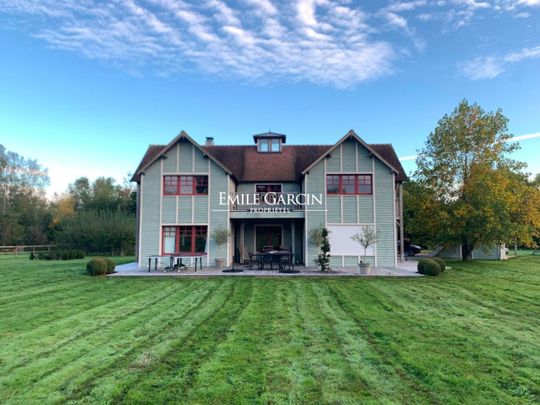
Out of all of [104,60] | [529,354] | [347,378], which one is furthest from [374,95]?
[347,378]

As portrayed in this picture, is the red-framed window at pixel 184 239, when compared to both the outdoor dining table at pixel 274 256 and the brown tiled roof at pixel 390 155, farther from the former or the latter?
the brown tiled roof at pixel 390 155

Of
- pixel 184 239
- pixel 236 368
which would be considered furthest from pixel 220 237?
pixel 236 368

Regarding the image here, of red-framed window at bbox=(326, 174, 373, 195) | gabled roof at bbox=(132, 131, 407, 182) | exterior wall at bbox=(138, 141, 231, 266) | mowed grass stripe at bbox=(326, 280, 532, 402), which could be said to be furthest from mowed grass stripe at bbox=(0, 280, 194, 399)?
red-framed window at bbox=(326, 174, 373, 195)

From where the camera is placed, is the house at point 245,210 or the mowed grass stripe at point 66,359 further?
the house at point 245,210

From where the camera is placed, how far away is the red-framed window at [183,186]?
17.7 metres

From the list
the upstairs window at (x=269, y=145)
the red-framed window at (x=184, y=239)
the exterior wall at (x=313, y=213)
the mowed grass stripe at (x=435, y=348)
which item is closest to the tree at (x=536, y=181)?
the exterior wall at (x=313, y=213)

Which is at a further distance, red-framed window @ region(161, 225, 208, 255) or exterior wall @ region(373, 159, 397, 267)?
exterior wall @ region(373, 159, 397, 267)

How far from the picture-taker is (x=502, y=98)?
20.8 m

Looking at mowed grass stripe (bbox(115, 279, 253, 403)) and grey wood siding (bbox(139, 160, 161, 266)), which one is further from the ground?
grey wood siding (bbox(139, 160, 161, 266))

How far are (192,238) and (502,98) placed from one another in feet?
70.0

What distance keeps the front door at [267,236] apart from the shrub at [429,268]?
8.33 metres

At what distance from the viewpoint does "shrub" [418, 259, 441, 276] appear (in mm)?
14828

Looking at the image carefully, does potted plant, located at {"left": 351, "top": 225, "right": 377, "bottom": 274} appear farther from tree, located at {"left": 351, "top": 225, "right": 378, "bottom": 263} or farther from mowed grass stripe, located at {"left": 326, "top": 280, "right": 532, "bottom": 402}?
mowed grass stripe, located at {"left": 326, "top": 280, "right": 532, "bottom": 402}

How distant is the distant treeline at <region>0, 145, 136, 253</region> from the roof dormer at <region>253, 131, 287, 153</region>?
699 inches
